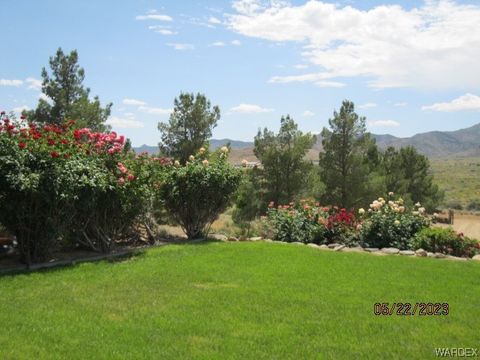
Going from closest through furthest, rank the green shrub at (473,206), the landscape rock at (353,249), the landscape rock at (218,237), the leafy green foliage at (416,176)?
the landscape rock at (353,249) < the landscape rock at (218,237) < the leafy green foliage at (416,176) < the green shrub at (473,206)

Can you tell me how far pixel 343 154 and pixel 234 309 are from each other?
578 inches

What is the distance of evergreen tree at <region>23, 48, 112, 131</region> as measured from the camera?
56.4 feet

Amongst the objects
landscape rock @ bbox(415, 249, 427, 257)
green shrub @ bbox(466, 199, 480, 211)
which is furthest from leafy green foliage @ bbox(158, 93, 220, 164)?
green shrub @ bbox(466, 199, 480, 211)

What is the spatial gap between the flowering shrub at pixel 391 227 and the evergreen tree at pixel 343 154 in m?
7.57

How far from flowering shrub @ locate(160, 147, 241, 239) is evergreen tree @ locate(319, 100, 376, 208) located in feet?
27.0

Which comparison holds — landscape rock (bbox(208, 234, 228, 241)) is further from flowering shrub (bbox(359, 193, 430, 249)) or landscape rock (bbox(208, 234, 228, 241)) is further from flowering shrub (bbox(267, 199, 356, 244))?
flowering shrub (bbox(359, 193, 430, 249))

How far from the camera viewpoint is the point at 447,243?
9750mm

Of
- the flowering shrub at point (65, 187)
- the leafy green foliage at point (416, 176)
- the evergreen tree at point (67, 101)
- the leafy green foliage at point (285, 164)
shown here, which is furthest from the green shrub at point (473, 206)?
the flowering shrub at point (65, 187)

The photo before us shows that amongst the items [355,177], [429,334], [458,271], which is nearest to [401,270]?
[458,271]

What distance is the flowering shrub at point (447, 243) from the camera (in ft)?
31.9

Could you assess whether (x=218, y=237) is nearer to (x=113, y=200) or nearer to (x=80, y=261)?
(x=113, y=200)

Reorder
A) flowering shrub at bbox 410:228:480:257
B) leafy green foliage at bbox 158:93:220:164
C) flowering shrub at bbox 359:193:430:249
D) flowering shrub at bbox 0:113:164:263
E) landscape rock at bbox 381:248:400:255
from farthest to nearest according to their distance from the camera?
leafy green foliage at bbox 158:93:220:164, flowering shrub at bbox 359:193:430:249, flowering shrub at bbox 410:228:480:257, landscape rock at bbox 381:248:400:255, flowering shrub at bbox 0:113:164:263
